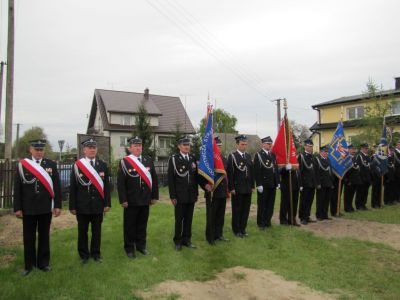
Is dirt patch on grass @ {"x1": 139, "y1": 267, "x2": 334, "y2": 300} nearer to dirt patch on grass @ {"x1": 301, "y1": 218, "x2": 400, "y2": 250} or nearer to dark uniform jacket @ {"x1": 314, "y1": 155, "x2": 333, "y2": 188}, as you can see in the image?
dirt patch on grass @ {"x1": 301, "y1": 218, "x2": 400, "y2": 250}

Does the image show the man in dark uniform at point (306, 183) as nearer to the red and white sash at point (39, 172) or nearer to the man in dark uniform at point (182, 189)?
the man in dark uniform at point (182, 189)

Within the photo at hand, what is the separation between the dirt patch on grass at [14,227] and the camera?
7681 mm

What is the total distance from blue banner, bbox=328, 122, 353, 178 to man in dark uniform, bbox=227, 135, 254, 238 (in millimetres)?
3442

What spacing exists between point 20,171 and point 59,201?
0.71m

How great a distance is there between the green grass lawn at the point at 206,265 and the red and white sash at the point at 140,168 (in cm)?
123

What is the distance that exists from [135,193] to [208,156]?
1644mm

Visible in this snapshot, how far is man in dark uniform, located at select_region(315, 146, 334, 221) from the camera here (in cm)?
979

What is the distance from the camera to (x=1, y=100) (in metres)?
15.9

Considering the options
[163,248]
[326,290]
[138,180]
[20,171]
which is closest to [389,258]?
[326,290]

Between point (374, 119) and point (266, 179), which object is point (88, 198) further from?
point (374, 119)

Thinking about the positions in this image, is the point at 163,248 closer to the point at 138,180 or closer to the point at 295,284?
the point at 138,180

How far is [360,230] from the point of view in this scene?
28.0 ft

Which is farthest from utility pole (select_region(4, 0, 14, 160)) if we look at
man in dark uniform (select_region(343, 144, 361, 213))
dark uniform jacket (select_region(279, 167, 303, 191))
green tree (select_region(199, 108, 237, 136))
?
green tree (select_region(199, 108, 237, 136))

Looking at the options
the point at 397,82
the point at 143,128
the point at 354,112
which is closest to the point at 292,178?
the point at 143,128
